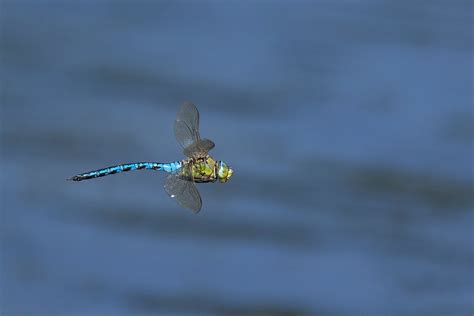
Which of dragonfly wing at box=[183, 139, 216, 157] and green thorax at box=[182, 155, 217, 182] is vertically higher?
dragonfly wing at box=[183, 139, 216, 157]

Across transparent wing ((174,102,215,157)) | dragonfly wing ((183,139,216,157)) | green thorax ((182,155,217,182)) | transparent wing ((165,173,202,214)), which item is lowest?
transparent wing ((165,173,202,214))

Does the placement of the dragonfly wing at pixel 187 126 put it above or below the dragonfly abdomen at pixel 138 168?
above

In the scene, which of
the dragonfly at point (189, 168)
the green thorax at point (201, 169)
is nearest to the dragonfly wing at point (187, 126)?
the dragonfly at point (189, 168)

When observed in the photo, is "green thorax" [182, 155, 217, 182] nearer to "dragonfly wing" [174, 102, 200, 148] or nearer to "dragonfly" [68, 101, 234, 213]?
"dragonfly" [68, 101, 234, 213]

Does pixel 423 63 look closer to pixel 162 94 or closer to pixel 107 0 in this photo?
pixel 162 94

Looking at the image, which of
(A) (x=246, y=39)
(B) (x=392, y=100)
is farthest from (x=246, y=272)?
(A) (x=246, y=39)

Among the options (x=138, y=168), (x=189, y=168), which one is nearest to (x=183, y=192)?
(x=189, y=168)

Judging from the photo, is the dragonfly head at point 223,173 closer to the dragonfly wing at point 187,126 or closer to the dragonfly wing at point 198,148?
the dragonfly wing at point 198,148

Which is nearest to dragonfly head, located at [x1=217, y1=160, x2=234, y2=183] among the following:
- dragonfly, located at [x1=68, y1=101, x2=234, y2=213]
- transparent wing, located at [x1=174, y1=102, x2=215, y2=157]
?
dragonfly, located at [x1=68, y1=101, x2=234, y2=213]
